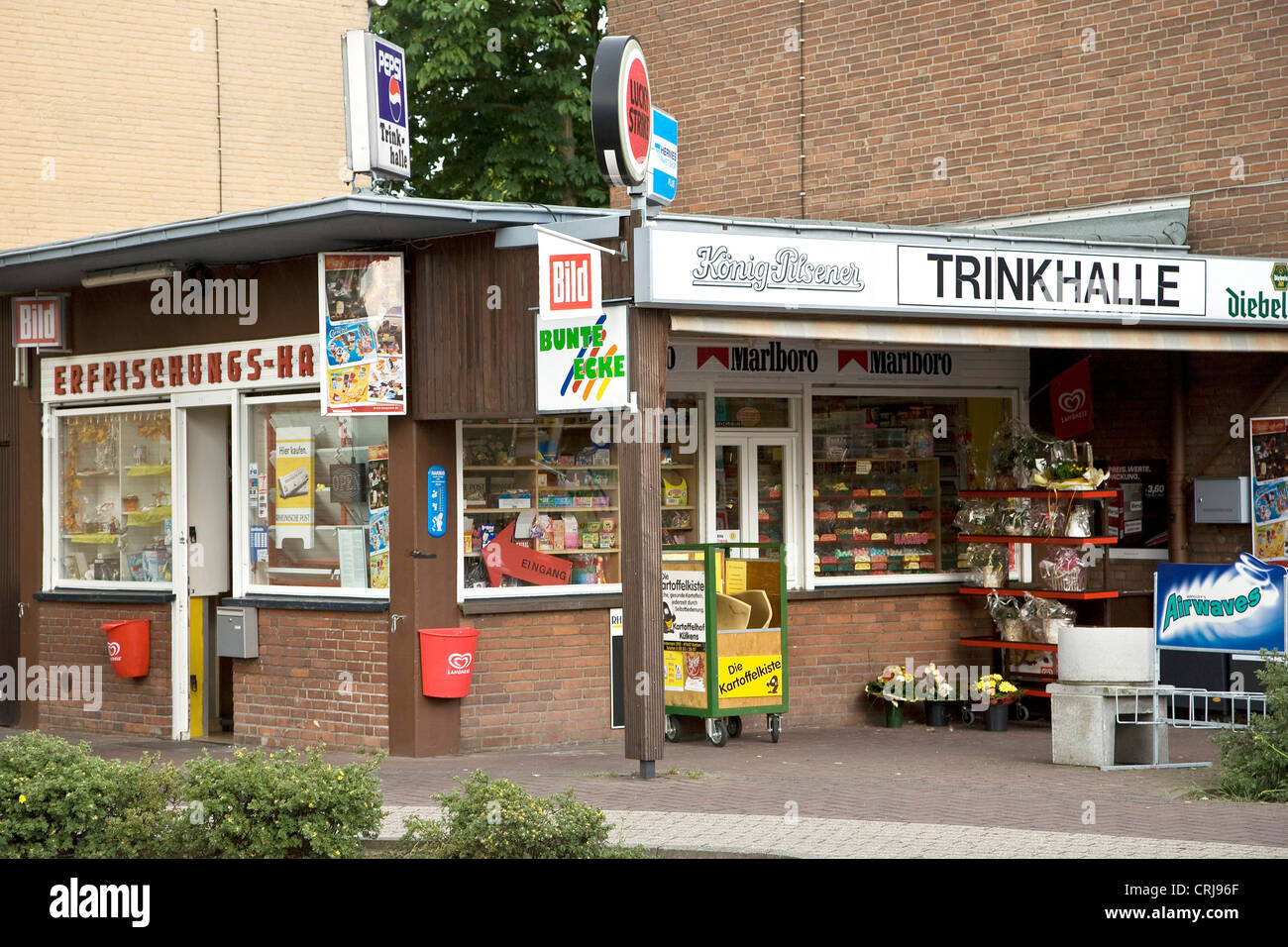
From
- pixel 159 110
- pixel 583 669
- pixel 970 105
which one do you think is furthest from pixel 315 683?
pixel 159 110

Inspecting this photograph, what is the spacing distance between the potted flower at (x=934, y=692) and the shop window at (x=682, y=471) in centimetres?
238

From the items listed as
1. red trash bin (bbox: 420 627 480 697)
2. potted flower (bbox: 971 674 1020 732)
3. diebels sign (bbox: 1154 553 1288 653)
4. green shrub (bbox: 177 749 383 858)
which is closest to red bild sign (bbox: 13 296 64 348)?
red trash bin (bbox: 420 627 480 697)

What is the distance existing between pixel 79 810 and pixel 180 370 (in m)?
6.60

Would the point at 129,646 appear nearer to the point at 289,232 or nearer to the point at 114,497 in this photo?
the point at 114,497

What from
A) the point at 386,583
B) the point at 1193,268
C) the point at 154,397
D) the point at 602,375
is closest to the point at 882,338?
the point at 602,375

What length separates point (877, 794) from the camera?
10.1 meters

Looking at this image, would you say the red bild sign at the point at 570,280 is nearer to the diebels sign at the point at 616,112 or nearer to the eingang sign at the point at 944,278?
the eingang sign at the point at 944,278

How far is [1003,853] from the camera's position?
7.89m

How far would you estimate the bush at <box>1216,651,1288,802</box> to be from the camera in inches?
379

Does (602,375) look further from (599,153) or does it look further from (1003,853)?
(1003,853)

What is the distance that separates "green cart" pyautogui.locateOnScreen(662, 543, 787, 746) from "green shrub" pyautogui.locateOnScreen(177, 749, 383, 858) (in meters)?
5.23

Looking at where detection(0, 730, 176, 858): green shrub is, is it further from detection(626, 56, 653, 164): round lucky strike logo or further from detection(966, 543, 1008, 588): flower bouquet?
detection(966, 543, 1008, 588): flower bouquet

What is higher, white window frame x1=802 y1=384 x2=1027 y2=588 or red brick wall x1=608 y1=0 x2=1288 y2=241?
red brick wall x1=608 y1=0 x2=1288 y2=241

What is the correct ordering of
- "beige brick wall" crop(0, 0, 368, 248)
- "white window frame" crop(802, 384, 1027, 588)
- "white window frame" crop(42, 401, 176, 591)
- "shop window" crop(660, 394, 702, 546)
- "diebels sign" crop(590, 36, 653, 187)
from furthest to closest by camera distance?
1. "beige brick wall" crop(0, 0, 368, 248)
2. "white window frame" crop(42, 401, 176, 591)
3. "white window frame" crop(802, 384, 1027, 588)
4. "shop window" crop(660, 394, 702, 546)
5. "diebels sign" crop(590, 36, 653, 187)
